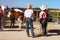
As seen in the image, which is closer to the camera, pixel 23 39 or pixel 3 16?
pixel 23 39

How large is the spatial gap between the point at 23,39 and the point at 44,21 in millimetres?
1731

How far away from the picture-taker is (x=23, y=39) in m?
13.1

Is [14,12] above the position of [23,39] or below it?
above

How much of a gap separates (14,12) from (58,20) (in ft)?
24.8

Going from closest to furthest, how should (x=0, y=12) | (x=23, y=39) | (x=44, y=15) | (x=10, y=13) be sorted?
(x=23, y=39) < (x=44, y=15) < (x=0, y=12) < (x=10, y=13)

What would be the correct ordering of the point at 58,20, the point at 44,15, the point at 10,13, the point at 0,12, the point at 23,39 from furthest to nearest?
the point at 58,20 < the point at 10,13 < the point at 0,12 < the point at 44,15 < the point at 23,39

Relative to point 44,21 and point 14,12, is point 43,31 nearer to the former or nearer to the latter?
point 44,21

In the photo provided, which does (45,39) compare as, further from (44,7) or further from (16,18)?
(16,18)

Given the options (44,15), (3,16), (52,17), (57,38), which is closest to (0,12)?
(3,16)

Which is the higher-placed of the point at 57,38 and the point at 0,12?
the point at 0,12

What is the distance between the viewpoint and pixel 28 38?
13.4 metres

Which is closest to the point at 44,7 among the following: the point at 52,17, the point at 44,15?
the point at 44,15

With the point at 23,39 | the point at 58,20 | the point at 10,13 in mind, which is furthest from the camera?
the point at 58,20

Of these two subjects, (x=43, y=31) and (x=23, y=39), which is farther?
(x=43, y=31)
